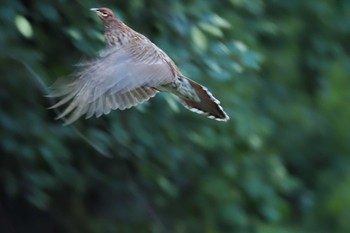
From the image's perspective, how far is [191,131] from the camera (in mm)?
7395

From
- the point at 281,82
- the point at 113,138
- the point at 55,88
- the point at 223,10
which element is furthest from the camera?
the point at 281,82

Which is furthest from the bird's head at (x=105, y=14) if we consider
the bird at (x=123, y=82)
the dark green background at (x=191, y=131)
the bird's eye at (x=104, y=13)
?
the dark green background at (x=191, y=131)

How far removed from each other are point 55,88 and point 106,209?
3.23 meters

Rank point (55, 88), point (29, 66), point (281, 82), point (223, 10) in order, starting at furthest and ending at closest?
point (281, 82) < point (223, 10) < point (29, 66) < point (55, 88)

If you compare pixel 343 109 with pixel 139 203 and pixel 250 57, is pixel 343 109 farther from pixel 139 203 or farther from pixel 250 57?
pixel 250 57

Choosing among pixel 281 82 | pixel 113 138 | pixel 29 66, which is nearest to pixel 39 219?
pixel 113 138

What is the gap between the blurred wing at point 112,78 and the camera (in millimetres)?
4555

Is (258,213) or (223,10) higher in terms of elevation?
(223,10)

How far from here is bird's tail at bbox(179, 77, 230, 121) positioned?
503cm

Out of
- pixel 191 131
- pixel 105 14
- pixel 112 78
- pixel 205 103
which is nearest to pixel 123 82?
pixel 112 78

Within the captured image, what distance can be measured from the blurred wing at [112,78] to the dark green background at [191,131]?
3.03 ft

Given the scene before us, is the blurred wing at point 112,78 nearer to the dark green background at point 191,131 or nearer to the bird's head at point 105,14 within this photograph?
the bird's head at point 105,14

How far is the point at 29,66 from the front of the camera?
6281 millimetres

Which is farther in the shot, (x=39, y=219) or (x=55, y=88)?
(x=39, y=219)
